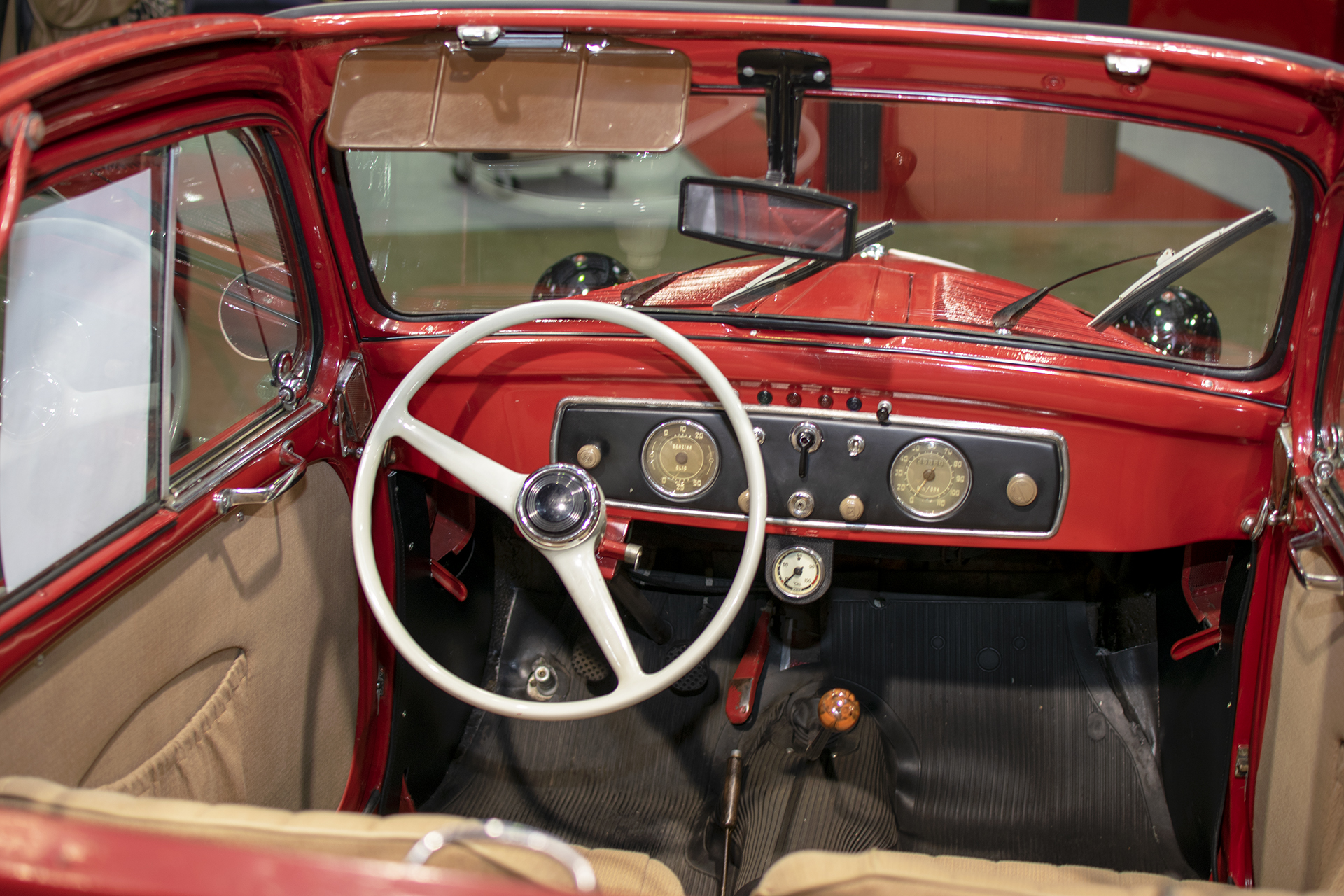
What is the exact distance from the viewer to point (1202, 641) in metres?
1.93

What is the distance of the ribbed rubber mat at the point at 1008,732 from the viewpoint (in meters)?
2.12

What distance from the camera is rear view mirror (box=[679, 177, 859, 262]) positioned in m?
1.49

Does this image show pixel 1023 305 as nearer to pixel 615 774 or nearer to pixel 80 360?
pixel 615 774

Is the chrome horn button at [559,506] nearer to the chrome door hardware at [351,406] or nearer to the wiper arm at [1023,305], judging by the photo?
the chrome door hardware at [351,406]

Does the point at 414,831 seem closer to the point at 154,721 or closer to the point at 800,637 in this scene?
the point at 154,721

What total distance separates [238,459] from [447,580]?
0.71 meters

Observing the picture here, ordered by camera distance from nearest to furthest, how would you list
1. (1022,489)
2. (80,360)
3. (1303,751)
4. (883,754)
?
(80,360), (1303,751), (1022,489), (883,754)

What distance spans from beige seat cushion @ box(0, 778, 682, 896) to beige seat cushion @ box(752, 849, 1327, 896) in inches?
8.2

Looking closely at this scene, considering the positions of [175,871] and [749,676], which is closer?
[175,871]

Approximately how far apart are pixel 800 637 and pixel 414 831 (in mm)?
1773

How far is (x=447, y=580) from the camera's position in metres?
2.21

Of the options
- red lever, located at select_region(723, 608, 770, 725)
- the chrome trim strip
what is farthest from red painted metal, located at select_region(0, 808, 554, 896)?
red lever, located at select_region(723, 608, 770, 725)

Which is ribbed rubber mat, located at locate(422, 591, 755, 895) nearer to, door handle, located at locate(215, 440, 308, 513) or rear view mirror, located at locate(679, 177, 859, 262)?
door handle, located at locate(215, 440, 308, 513)

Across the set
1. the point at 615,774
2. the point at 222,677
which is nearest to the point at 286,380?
the point at 222,677
